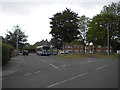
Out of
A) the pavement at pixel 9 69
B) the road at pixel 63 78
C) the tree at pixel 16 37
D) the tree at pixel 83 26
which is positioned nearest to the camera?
the road at pixel 63 78

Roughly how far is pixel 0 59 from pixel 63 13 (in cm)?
3184

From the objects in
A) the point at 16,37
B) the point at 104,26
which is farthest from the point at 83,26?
the point at 16,37

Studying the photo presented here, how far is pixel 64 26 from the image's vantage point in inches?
1870

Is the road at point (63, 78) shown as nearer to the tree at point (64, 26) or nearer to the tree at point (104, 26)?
the tree at point (64, 26)

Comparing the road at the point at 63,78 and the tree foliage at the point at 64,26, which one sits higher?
the tree foliage at the point at 64,26

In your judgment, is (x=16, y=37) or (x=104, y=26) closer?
(x=104, y=26)

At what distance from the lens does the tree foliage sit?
156 feet

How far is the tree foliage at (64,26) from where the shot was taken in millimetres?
47531

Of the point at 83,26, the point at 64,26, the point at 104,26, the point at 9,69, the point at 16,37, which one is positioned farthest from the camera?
the point at 16,37

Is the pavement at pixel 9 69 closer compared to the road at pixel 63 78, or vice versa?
the road at pixel 63 78

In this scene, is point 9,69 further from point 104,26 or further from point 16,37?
point 16,37

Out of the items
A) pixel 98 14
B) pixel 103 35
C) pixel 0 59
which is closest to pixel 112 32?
pixel 103 35

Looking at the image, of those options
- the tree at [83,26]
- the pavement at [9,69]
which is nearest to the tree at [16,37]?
the tree at [83,26]

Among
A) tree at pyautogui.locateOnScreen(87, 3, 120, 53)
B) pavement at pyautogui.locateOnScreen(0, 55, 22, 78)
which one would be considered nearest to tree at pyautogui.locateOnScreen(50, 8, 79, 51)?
tree at pyautogui.locateOnScreen(87, 3, 120, 53)
